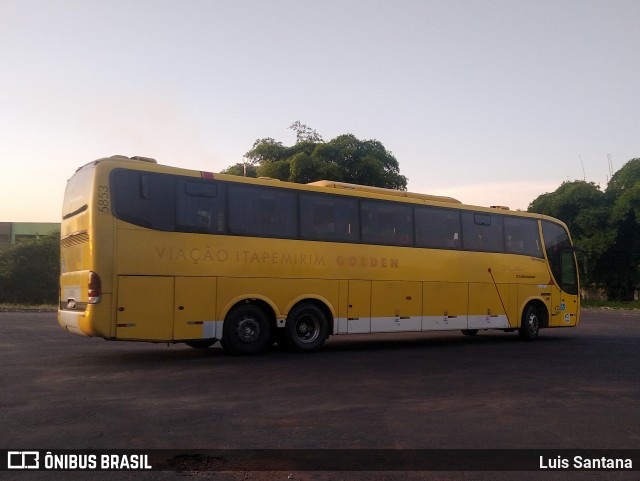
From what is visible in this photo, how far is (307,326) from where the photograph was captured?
13.8 m

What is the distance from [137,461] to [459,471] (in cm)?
272

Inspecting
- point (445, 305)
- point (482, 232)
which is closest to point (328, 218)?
point (445, 305)

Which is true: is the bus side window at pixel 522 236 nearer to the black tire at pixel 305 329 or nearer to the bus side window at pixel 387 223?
the bus side window at pixel 387 223

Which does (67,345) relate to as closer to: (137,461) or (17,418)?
(17,418)

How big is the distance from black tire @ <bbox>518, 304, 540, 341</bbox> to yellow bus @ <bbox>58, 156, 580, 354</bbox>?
0.16 ft

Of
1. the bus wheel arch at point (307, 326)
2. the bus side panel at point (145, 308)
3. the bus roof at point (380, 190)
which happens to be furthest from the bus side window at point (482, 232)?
the bus side panel at point (145, 308)

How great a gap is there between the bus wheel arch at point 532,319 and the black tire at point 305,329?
22.7 feet

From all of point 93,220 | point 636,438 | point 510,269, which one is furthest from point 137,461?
point 510,269

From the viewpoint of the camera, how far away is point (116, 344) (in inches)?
609

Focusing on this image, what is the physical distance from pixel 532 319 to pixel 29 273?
1145 inches

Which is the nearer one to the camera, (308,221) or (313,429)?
(313,429)

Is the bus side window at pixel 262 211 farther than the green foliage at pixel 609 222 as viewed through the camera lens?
No

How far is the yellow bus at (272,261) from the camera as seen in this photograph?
36.8ft

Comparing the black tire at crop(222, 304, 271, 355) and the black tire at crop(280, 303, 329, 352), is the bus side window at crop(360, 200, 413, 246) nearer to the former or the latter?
the black tire at crop(280, 303, 329, 352)
